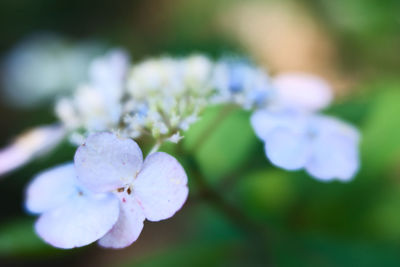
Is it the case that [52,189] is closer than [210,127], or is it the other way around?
[52,189]

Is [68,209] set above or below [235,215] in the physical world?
above

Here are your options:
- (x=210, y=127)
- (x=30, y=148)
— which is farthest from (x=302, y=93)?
(x=30, y=148)

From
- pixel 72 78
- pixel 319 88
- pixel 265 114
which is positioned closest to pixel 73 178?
pixel 265 114

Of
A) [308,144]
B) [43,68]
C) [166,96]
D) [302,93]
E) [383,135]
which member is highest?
[43,68]

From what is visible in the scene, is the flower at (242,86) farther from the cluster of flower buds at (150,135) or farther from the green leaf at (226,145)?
the green leaf at (226,145)

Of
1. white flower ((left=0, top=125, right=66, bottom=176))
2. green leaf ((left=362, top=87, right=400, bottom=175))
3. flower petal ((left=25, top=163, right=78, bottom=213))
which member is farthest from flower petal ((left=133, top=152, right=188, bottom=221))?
green leaf ((left=362, top=87, right=400, bottom=175))

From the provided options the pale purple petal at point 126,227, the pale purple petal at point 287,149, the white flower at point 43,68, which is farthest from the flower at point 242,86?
the white flower at point 43,68

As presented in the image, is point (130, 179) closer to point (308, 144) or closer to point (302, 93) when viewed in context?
point (308, 144)
